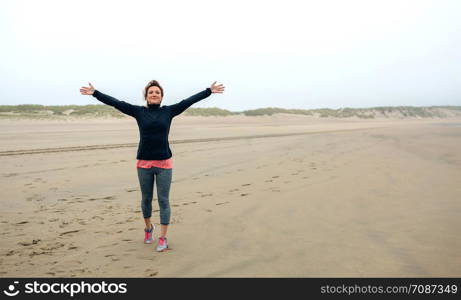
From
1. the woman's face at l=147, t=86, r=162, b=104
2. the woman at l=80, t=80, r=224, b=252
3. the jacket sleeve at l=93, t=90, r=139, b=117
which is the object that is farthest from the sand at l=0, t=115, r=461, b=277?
the woman's face at l=147, t=86, r=162, b=104

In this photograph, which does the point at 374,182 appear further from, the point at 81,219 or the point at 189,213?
the point at 81,219

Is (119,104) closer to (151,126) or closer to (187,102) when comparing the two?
(151,126)

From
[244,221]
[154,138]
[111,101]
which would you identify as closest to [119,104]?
[111,101]

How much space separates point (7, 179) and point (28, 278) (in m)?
5.54

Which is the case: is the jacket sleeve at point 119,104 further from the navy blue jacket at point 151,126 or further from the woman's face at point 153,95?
the woman's face at point 153,95

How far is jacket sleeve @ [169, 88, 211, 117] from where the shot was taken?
4316 millimetres

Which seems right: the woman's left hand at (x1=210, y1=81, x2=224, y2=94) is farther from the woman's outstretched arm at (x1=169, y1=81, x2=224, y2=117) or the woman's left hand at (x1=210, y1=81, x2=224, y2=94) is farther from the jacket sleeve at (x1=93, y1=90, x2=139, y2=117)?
the jacket sleeve at (x1=93, y1=90, x2=139, y2=117)

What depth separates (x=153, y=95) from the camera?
4.20m

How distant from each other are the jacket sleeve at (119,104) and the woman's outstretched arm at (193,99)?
44 cm

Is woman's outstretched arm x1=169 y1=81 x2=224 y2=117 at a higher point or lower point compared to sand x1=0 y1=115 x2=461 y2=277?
higher

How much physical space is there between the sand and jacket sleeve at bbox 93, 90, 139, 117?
5.17 feet

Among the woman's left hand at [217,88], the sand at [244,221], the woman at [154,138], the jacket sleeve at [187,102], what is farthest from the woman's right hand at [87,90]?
the sand at [244,221]

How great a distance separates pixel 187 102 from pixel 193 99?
86 millimetres

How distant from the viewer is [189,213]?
5.65 meters
